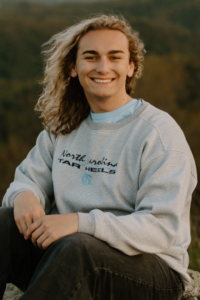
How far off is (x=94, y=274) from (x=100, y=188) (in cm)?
55

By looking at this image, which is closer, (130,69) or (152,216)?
(152,216)

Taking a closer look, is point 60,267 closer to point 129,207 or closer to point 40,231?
point 40,231

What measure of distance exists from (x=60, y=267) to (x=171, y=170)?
2.18ft

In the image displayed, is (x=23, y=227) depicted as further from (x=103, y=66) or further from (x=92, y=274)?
(x=103, y=66)

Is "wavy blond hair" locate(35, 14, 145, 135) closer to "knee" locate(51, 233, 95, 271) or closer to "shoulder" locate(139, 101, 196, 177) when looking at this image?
"shoulder" locate(139, 101, 196, 177)

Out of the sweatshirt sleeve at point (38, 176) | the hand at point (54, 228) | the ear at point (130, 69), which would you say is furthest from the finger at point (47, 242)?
the ear at point (130, 69)

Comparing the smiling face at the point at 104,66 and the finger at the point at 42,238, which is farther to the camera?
the smiling face at the point at 104,66

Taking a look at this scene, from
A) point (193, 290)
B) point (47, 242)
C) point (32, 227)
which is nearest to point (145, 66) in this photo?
point (193, 290)

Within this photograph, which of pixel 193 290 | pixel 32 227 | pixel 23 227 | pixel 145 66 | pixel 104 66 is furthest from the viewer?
pixel 145 66

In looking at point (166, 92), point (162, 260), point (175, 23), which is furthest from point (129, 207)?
point (175, 23)

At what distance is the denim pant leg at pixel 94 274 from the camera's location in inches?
60.0

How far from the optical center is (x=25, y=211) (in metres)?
1.98

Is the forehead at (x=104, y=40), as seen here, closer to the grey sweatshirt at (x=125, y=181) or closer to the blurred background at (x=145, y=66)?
the grey sweatshirt at (x=125, y=181)

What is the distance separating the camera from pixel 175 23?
44.9 metres
